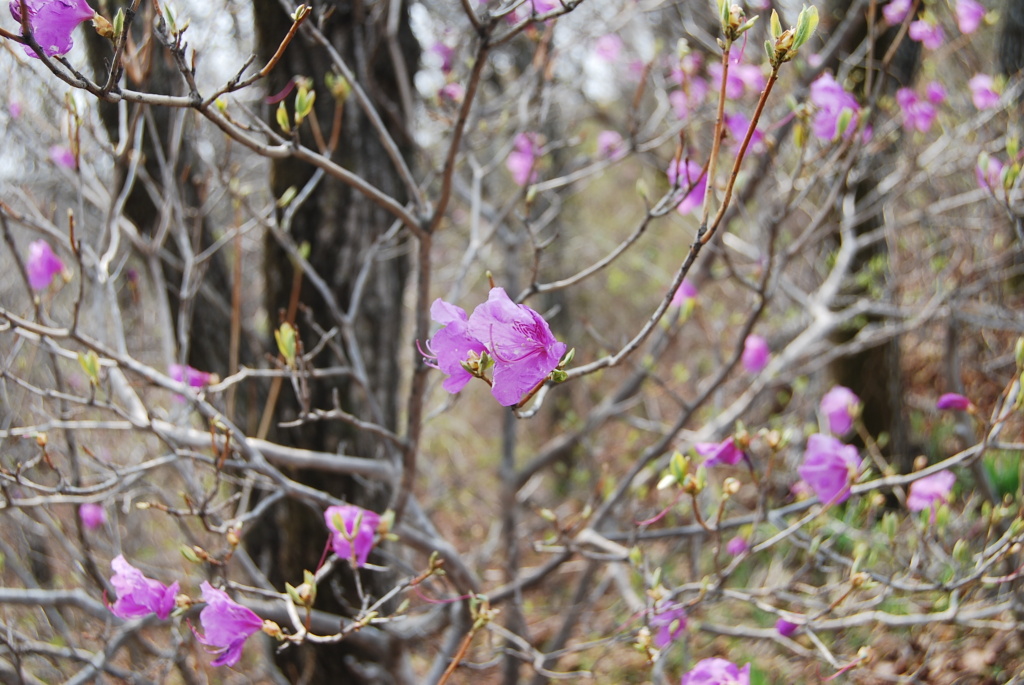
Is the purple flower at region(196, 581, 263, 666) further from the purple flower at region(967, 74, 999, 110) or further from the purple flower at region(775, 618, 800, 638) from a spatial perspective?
the purple flower at region(967, 74, 999, 110)

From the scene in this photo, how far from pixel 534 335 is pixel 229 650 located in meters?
0.83

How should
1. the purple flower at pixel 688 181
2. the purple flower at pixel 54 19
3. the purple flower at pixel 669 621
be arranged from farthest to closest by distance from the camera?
the purple flower at pixel 669 621 → the purple flower at pixel 688 181 → the purple flower at pixel 54 19

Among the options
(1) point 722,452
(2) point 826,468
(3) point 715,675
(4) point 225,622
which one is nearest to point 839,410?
(2) point 826,468

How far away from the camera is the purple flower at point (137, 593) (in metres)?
Answer: 1.21

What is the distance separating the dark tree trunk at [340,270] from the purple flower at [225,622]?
101 cm

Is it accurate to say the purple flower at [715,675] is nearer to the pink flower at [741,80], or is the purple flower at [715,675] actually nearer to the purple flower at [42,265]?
the purple flower at [42,265]

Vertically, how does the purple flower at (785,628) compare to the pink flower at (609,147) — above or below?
below

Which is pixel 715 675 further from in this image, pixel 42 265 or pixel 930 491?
pixel 42 265

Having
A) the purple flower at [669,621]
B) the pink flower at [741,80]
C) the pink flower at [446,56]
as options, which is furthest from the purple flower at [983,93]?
the purple flower at [669,621]

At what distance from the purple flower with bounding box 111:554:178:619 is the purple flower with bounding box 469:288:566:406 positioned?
78cm

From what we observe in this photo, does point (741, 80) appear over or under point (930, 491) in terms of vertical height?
over

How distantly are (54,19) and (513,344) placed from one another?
0.72 m

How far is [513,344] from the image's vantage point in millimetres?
914

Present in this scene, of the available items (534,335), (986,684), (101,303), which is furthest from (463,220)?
(534,335)
